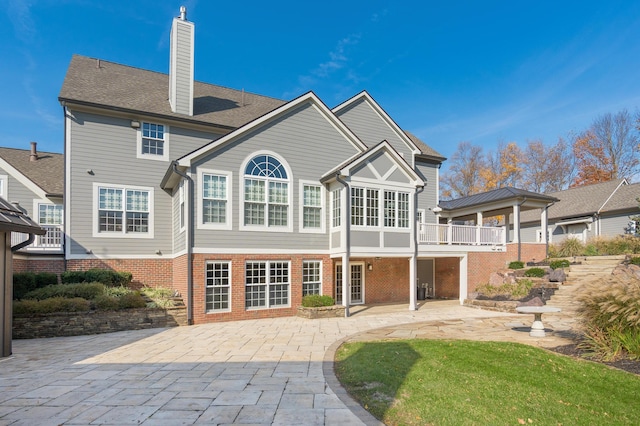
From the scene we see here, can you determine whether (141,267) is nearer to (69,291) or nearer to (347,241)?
(69,291)

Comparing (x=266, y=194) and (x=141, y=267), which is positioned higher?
(x=266, y=194)

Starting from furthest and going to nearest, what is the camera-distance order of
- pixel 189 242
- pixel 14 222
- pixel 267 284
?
pixel 267 284, pixel 189 242, pixel 14 222

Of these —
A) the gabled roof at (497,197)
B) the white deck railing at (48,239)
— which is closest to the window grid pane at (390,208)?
the gabled roof at (497,197)

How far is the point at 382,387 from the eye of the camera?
19.0ft

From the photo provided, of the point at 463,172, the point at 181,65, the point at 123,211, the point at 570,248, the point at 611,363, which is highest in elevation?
the point at 181,65

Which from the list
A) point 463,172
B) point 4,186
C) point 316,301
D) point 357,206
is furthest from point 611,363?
point 463,172

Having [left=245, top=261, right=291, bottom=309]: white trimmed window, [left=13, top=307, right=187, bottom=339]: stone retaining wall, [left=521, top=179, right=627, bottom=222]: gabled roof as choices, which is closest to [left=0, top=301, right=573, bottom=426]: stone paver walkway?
[left=13, top=307, right=187, bottom=339]: stone retaining wall

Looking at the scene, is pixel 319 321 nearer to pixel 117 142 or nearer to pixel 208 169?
pixel 208 169

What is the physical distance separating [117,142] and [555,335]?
15544 millimetres

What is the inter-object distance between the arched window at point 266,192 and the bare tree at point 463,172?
1217 inches

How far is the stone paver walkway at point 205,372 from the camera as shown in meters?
5.01

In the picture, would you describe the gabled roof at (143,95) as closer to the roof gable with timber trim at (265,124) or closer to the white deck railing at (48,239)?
the roof gable with timber trim at (265,124)

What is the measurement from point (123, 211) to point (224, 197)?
445cm

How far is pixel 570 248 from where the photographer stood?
20.6 m
